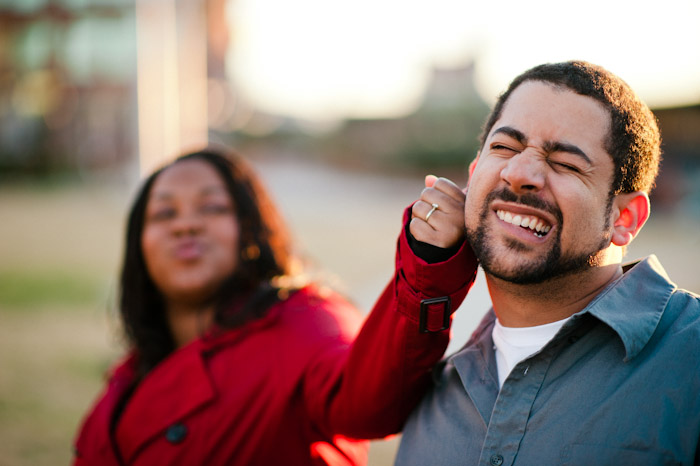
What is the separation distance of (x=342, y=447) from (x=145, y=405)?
0.78m

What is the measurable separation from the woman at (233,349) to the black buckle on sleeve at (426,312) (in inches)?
1.1

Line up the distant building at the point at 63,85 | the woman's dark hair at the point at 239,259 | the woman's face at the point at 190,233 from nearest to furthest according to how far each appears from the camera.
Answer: the woman's face at the point at 190,233
the woman's dark hair at the point at 239,259
the distant building at the point at 63,85

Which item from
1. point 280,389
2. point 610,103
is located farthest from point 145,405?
point 610,103

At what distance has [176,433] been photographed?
7.64ft

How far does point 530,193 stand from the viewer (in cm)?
171

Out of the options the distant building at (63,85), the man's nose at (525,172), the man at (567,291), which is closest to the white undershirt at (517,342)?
the man at (567,291)

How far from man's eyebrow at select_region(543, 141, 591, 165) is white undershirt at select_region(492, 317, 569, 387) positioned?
0.44 meters

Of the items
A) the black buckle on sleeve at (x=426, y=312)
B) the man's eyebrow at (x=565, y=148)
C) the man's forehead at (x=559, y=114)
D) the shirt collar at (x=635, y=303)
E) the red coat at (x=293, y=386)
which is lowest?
the red coat at (x=293, y=386)

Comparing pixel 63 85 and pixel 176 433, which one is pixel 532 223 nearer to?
pixel 176 433

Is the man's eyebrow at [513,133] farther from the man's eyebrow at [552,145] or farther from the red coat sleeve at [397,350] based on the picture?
the red coat sleeve at [397,350]

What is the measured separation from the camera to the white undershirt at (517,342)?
5.86ft

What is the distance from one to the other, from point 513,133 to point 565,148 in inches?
6.1

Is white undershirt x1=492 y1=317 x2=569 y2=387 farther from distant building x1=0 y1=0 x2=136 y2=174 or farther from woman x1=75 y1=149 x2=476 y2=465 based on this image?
distant building x1=0 y1=0 x2=136 y2=174

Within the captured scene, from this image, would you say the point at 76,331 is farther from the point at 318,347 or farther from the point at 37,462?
the point at 318,347
